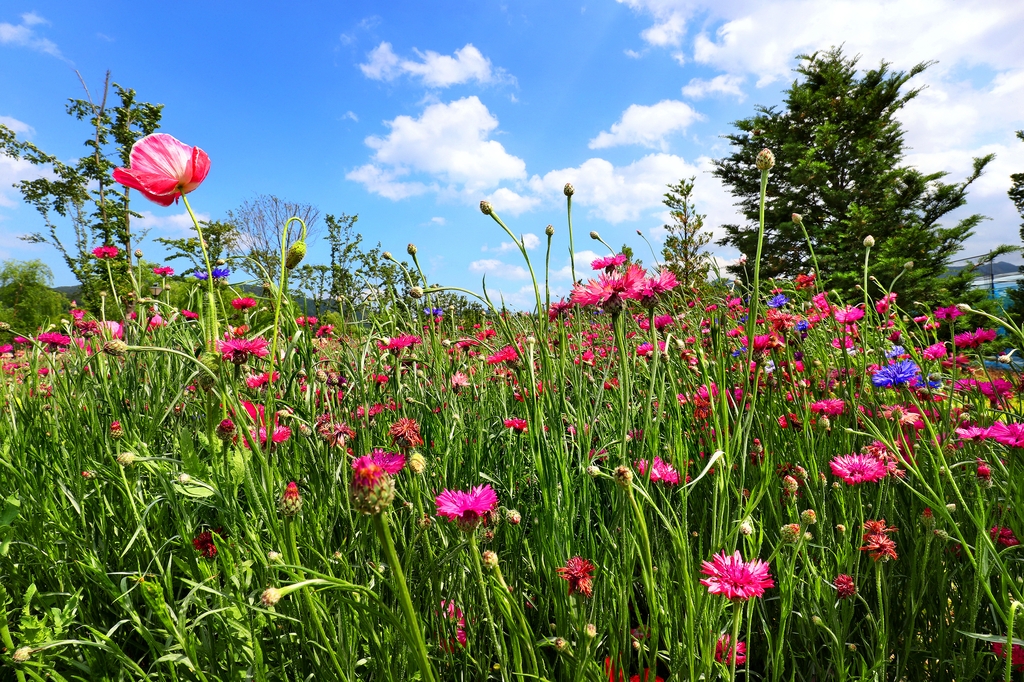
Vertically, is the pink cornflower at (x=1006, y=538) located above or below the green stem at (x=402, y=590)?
below

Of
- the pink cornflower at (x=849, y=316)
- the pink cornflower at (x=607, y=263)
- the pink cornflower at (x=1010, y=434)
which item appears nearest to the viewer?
the pink cornflower at (x=1010, y=434)

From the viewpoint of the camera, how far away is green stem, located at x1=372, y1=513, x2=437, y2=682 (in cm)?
52

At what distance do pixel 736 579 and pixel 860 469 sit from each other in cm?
52

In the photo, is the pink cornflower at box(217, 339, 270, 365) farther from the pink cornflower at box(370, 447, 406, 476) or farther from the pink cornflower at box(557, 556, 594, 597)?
the pink cornflower at box(557, 556, 594, 597)

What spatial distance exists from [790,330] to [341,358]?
4.71 ft

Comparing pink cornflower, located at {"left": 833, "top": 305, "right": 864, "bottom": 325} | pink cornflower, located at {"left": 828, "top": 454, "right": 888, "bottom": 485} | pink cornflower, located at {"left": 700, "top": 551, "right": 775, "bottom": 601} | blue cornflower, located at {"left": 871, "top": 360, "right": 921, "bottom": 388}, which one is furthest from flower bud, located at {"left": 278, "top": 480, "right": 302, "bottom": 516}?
pink cornflower, located at {"left": 833, "top": 305, "right": 864, "bottom": 325}

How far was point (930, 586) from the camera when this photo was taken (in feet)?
3.57

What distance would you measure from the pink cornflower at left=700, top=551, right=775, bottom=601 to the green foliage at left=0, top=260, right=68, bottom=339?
14.7m

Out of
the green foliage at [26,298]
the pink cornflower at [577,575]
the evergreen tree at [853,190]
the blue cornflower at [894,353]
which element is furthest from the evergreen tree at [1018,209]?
the green foliage at [26,298]

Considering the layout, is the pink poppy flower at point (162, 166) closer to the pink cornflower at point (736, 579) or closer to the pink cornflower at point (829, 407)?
the pink cornflower at point (736, 579)

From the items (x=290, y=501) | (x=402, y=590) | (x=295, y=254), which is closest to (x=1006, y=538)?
(x=402, y=590)

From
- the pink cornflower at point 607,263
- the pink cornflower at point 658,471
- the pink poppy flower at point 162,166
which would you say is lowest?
the pink cornflower at point 658,471

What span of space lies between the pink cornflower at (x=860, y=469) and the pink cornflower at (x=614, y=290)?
56cm

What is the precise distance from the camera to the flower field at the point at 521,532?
79 cm
